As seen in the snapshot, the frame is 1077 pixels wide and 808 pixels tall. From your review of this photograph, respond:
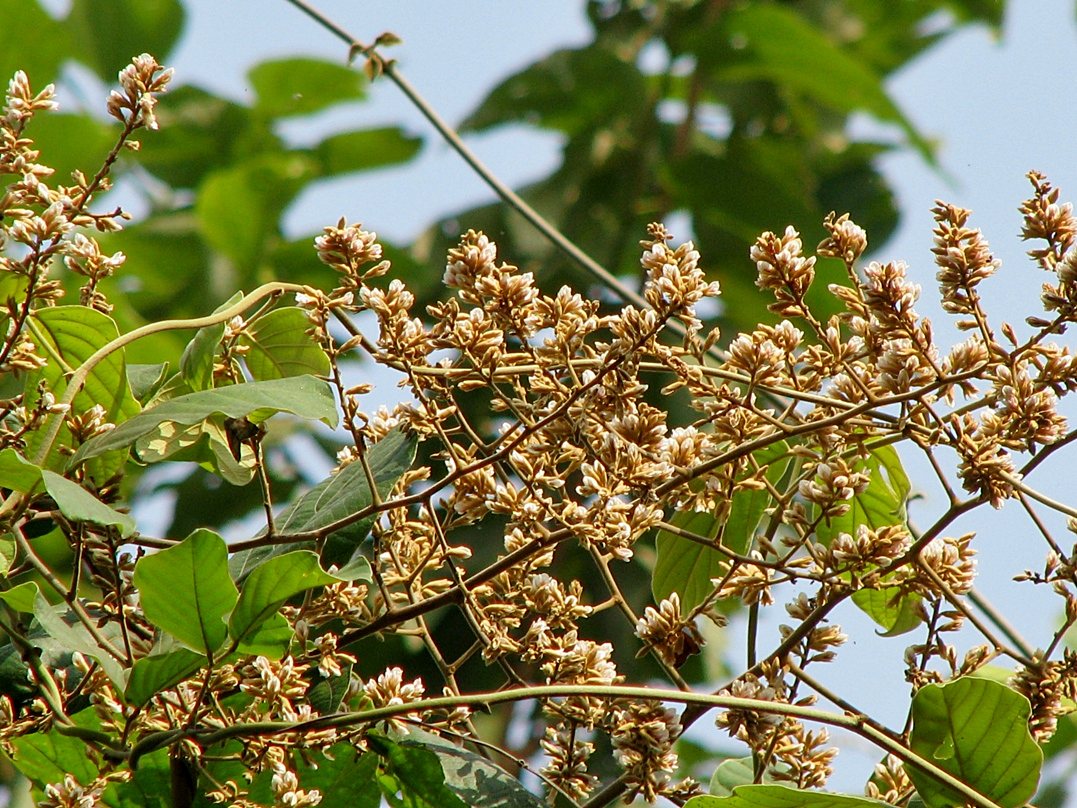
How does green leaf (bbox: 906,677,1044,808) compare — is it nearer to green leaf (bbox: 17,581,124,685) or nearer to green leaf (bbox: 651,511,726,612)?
green leaf (bbox: 651,511,726,612)

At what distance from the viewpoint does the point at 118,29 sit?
138 inches

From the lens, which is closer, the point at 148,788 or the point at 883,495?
the point at 148,788

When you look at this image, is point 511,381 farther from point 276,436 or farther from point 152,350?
point 276,436

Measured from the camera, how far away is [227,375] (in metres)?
0.99

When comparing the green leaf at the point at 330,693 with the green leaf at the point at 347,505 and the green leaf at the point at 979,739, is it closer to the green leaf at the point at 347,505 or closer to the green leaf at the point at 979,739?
the green leaf at the point at 347,505

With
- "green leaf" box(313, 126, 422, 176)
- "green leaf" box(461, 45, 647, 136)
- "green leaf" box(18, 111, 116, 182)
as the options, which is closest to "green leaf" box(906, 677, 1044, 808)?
"green leaf" box(18, 111, 116, 182)

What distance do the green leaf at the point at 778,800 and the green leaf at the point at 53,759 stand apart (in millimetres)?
429

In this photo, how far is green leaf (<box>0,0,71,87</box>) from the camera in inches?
127

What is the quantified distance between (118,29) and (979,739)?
10.9 ft

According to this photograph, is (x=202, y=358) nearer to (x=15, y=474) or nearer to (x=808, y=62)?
(x=15, y=474)

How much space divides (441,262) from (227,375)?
2.40 meters

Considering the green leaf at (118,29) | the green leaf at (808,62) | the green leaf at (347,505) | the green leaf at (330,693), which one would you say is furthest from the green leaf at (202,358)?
the green leaf at (118,29)

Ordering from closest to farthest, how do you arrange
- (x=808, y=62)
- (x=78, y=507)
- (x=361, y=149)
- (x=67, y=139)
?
(x=78, y=507)
(x=67, y=139)
(x=808, y=62)
(x=361, y=149)

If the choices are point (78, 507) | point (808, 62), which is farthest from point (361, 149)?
point (78, 507)
